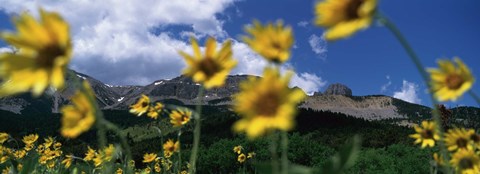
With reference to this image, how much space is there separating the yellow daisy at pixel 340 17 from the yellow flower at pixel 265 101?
0.29 metres

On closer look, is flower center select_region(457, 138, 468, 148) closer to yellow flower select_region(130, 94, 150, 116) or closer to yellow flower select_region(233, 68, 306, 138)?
yellow flower select_region(233, 68, 306, 138)

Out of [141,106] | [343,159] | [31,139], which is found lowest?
[343,159]

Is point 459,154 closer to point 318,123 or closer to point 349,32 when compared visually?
point 349,32

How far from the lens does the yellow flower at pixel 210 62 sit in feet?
6.61

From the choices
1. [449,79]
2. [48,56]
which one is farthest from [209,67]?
[449,79]

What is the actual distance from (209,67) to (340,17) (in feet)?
1.80

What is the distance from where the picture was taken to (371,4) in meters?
1.62

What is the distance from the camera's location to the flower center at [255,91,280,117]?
151cm

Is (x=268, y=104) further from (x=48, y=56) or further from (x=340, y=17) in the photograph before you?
(x=48, y=56)

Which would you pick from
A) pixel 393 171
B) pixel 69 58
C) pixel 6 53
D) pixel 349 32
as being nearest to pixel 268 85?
pixel 349 32

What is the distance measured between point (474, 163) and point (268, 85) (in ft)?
5.80

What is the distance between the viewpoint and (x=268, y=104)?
1524 mm

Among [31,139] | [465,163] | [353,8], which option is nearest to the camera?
[353,8]

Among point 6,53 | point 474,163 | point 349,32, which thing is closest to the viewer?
point 6,53
